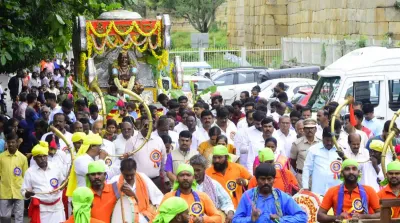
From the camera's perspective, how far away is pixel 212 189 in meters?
10.9

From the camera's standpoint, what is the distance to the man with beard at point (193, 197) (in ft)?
32.7

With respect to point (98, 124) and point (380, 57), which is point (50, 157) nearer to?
point (98, 124)

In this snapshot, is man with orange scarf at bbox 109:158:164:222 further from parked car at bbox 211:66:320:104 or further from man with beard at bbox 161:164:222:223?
parked car at bbox 211:66:320:104

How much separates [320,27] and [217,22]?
103ft

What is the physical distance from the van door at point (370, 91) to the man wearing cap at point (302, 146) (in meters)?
4.85

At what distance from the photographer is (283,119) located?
602 inches

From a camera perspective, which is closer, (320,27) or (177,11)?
(320,27)

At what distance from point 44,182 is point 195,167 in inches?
107

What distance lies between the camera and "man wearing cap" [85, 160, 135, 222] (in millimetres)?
10352

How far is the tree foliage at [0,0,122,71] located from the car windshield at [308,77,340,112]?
5.03 meters

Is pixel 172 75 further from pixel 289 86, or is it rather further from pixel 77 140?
pixel 77 140

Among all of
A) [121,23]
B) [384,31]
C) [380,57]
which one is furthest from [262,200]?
[384,31]

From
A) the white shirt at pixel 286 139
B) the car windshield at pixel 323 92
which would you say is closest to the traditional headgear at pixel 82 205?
the white shirt at pixel 286 139

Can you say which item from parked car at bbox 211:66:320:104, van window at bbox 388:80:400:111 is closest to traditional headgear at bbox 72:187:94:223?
van window at bbox 388:80:400:111
